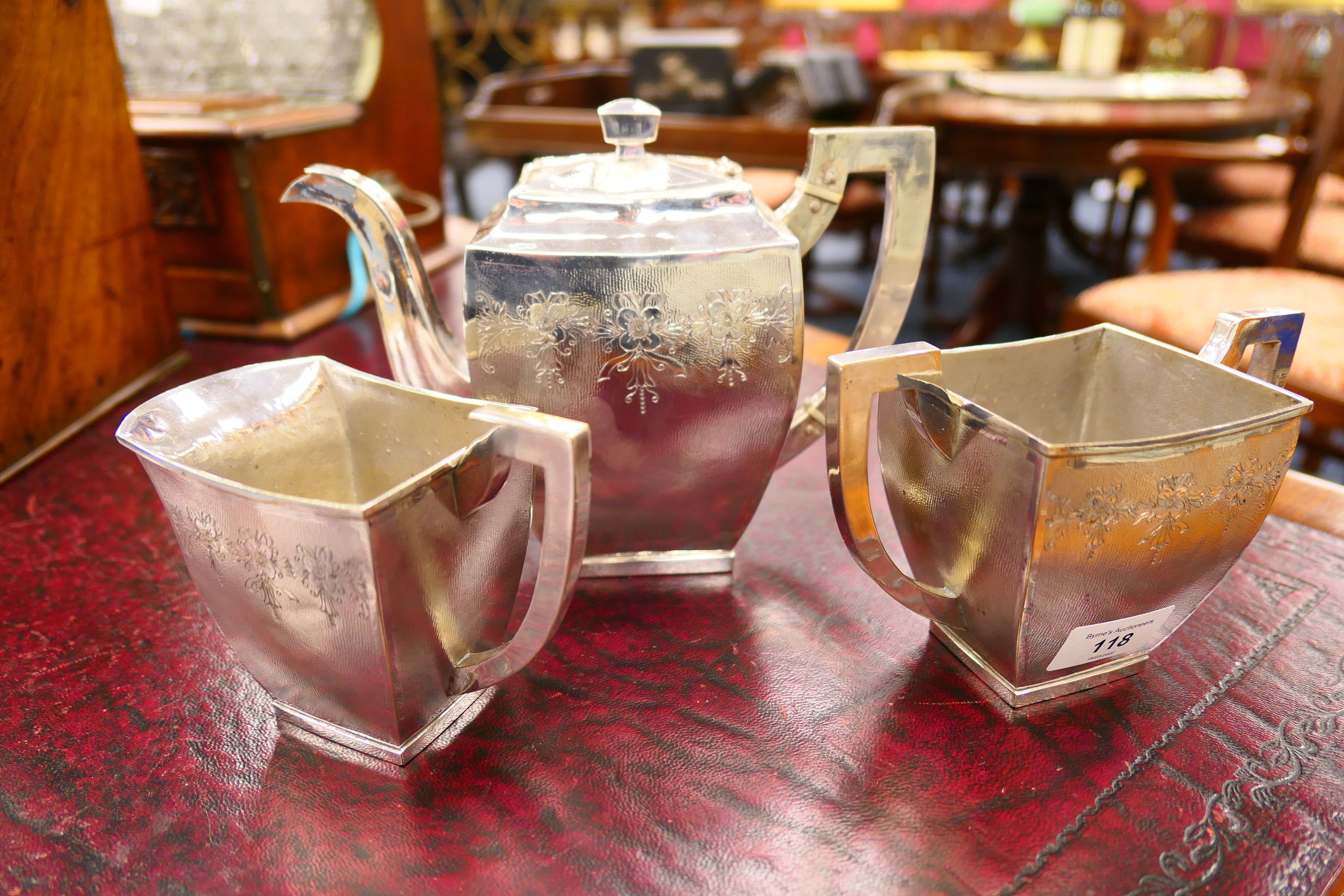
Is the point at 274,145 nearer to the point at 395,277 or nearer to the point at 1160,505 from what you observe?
the point at 395,277

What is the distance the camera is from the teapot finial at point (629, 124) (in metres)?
0.42

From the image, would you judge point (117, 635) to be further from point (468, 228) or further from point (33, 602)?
point (468, 228)

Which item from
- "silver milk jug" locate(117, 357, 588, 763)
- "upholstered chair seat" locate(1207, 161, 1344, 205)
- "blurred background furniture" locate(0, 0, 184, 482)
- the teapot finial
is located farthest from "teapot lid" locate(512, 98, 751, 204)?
"upholstered chair seat" locate(1207, 161, 1344, 205)

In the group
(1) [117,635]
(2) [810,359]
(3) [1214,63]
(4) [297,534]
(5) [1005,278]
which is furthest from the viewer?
(3) [1214,63]

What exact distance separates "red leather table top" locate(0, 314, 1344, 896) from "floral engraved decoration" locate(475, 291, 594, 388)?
13 cm

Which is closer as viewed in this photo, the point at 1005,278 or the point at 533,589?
the point at 533,589

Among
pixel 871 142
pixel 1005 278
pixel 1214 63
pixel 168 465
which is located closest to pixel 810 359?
pixel 871 142

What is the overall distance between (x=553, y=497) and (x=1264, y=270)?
4.27 ft

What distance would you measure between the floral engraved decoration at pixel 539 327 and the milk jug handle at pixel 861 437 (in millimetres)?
115

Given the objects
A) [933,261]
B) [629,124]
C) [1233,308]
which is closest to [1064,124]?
[1233,308]

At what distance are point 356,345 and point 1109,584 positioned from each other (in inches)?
25.3

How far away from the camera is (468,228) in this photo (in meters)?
1.17

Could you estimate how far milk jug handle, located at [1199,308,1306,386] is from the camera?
0.39 m

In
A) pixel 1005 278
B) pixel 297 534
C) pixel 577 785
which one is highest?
pixel 297 534
